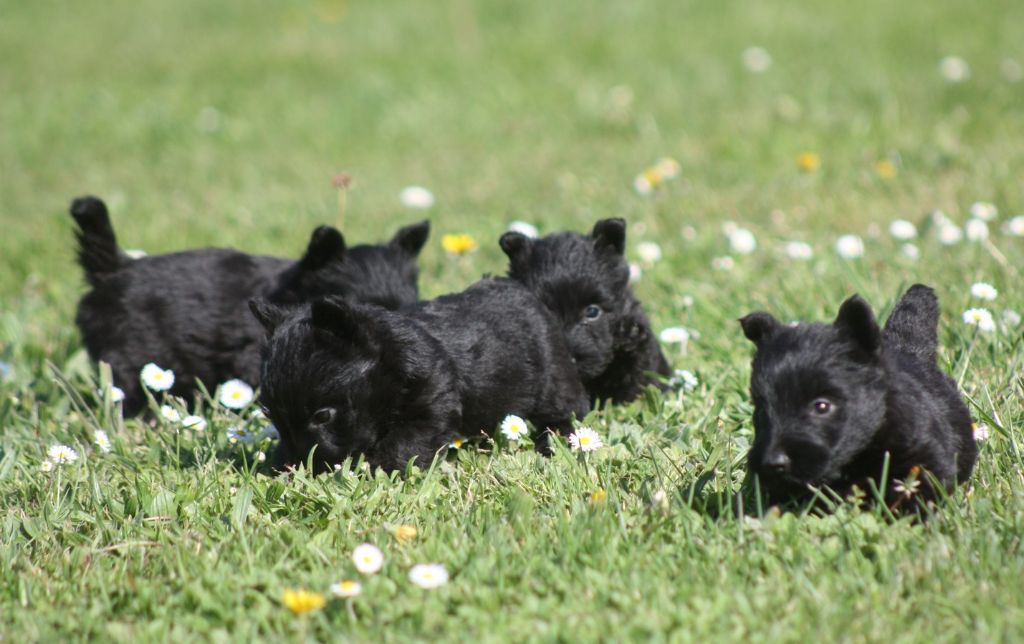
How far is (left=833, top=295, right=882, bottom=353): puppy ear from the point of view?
127 inches

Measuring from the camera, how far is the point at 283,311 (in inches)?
167

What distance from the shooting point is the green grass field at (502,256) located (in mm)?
3127

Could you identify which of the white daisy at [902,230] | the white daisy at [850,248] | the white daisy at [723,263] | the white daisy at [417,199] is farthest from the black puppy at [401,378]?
the white daisy at [417,199]

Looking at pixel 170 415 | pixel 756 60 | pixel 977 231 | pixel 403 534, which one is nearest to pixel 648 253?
pixel 977 231

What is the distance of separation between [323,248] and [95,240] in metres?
1.17

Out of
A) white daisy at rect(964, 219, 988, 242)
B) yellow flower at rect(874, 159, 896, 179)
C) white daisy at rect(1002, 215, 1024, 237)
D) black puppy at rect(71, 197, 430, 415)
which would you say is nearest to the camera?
black puppy at rect(71, 197, 430, 415)

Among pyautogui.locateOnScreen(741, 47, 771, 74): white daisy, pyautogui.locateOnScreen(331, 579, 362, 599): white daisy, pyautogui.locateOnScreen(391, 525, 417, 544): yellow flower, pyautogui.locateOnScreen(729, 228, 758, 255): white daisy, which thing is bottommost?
pyautogui.locateOnScreen(391, 525, 417, 544): yellow flower

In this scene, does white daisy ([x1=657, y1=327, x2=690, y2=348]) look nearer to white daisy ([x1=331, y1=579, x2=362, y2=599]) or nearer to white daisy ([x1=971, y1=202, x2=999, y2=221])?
white daisy ([x1=971, y1=202, x2=999, y2=221])

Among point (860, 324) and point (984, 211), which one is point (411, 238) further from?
point (984, 211)

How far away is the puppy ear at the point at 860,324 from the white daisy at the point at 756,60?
7.11m

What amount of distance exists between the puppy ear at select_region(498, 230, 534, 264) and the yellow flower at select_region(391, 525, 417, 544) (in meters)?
1.90

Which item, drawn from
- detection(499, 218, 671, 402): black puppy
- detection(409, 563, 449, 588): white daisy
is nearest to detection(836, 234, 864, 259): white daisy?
detection(499, 218, 671, 402): black puppy

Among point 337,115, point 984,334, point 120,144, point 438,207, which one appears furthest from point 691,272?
point 120,144

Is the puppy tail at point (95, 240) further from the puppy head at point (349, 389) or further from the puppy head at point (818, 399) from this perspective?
the puppy head at point (818, 399)
